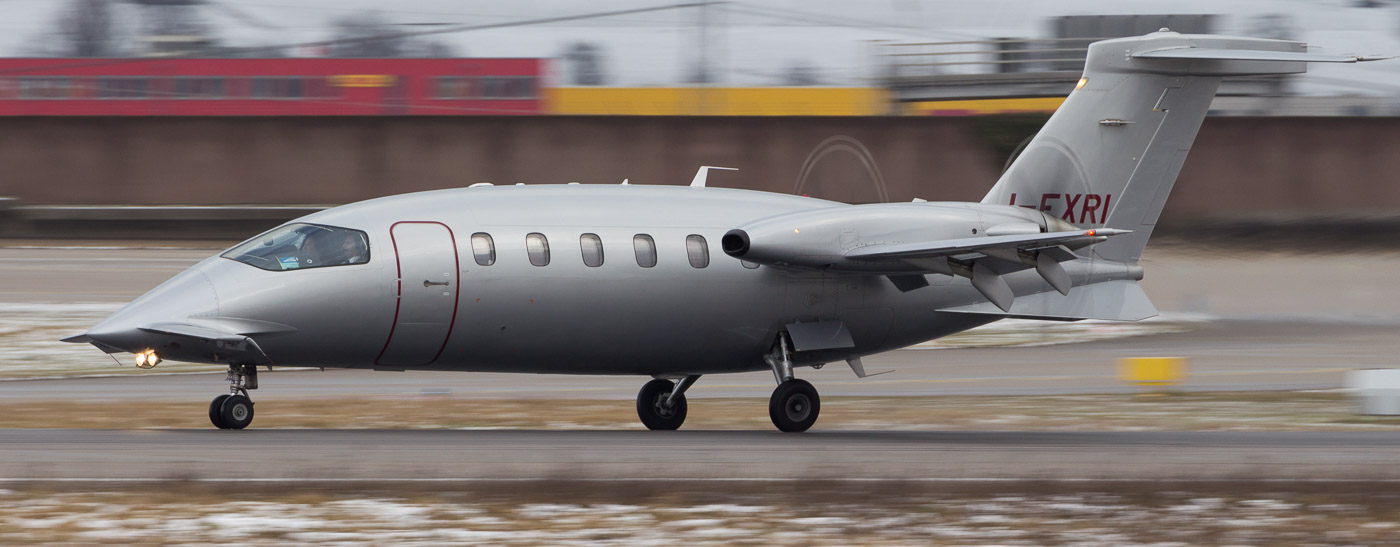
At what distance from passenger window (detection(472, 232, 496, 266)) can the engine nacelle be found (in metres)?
2.53

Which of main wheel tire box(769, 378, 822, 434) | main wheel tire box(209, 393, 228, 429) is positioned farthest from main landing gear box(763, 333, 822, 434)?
main wheel tire box(209, 393, 228, 429)

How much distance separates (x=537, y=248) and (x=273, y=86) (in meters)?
→ 48.0

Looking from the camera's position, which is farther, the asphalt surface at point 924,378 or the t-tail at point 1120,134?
the asphalt surface at point 924,378

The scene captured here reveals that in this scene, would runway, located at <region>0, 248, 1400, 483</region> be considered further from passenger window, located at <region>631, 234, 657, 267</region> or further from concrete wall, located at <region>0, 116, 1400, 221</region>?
concrete wall, located at <region>0, 116, 1400, 221</region>

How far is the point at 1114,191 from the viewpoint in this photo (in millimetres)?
19625

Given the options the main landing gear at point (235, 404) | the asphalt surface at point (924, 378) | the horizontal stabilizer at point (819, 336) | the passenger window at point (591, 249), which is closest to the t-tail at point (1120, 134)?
the horizontal stabilizer at point (819, 336)

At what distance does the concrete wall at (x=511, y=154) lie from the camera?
168 ft

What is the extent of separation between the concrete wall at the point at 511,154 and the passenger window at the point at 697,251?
33542 mm

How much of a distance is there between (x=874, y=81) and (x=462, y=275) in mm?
41831

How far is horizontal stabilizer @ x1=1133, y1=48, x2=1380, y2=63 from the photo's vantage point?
18120 millimetres

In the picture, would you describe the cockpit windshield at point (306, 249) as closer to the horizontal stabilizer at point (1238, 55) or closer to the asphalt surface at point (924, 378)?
the asphalt surface at point (924, 378)

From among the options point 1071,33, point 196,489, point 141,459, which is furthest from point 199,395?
point 1071,33

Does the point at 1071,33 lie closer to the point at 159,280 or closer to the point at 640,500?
the point at 159,280

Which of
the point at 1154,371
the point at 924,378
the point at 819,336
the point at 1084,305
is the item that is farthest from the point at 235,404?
the point at 1154,371
